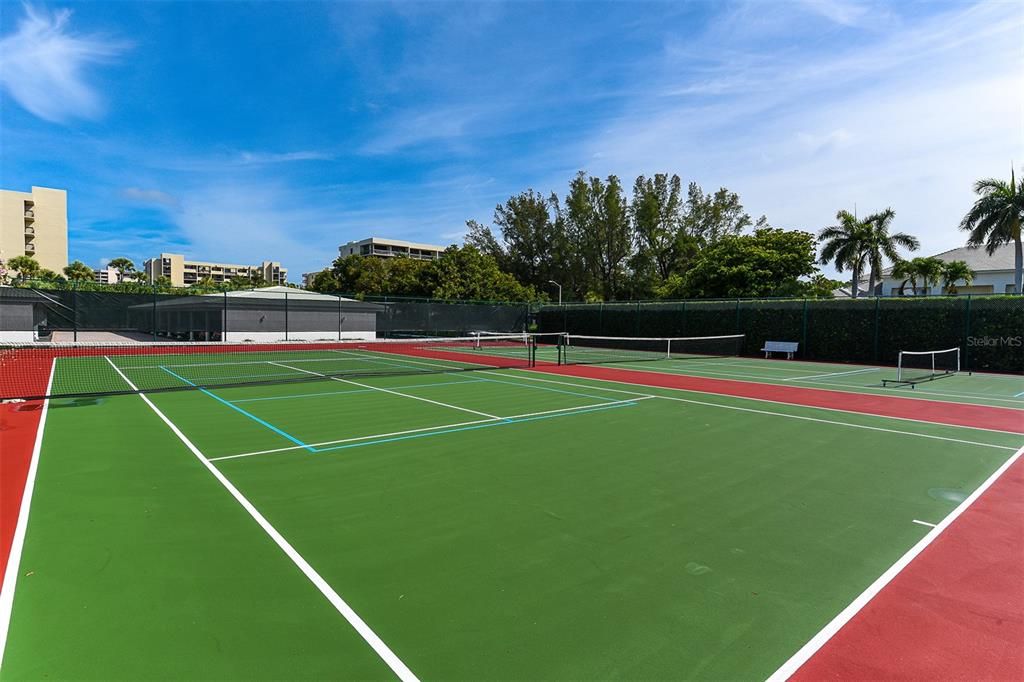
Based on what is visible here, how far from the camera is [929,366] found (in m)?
21.6

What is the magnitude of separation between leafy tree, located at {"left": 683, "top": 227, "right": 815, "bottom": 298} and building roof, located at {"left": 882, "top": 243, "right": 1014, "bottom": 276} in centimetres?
1619

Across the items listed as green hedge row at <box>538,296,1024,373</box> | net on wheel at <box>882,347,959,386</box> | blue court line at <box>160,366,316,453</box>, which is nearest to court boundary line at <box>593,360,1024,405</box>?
net on wheel at <box>882,347,959,386</box>

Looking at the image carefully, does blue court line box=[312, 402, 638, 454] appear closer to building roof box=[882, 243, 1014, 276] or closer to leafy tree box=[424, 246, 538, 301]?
leafy tree box=[424, 246, 538, 301]

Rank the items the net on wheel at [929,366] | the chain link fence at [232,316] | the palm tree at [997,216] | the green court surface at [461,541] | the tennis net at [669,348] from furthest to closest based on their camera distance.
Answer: the palm tree at [997,216], the tennis net at [669,348], the chain link fence at [232,316], the net on wheel at [929,366], the green court surface at [461,541]

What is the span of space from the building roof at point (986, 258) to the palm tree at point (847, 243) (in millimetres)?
14749

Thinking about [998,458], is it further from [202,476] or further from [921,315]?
[921,315]

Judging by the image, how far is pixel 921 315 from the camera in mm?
21953

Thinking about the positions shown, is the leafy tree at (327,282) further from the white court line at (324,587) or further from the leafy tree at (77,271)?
the white court line at (324,587)

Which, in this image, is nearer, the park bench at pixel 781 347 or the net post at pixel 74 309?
the net post at pixel 74 309

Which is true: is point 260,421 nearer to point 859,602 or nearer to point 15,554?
point 15,554

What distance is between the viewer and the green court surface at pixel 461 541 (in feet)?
9.62

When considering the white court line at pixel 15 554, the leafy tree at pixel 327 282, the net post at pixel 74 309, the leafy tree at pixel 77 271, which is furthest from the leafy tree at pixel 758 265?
the leafy tree at pixel 77 271

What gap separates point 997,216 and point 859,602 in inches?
1560

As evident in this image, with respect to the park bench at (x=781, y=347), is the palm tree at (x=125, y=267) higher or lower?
higher
